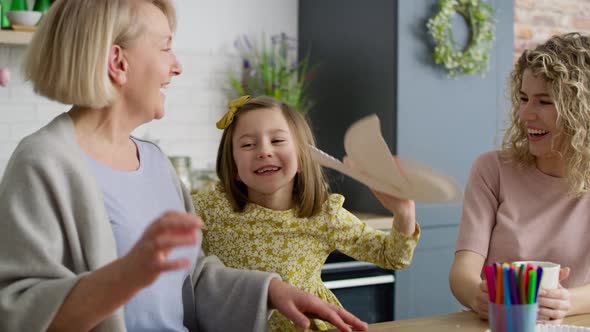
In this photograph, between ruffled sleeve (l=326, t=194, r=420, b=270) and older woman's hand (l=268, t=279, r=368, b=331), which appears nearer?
older woman's hand (l=268, t=279, r=368, b=331)

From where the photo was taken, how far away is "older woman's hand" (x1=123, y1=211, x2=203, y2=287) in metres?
1.05

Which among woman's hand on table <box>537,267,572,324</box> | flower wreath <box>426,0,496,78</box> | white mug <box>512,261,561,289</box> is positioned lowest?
woman's hand on table <box>537,267,572,324</box>

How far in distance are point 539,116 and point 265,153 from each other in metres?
0.78

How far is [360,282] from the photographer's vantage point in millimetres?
3705

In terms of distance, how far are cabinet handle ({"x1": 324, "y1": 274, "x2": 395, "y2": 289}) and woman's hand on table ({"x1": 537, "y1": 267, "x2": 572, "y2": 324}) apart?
6.10 ft

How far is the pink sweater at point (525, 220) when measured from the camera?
2.09 m

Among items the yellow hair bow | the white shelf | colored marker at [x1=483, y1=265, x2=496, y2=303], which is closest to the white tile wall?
the white shelf

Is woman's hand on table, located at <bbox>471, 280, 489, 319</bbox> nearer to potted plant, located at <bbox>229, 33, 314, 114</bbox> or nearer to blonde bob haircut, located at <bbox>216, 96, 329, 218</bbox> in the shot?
blonde bob haircut, located at <bbox>216, 96, 329, 218</bbox>

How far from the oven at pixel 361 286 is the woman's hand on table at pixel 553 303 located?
6.17ft

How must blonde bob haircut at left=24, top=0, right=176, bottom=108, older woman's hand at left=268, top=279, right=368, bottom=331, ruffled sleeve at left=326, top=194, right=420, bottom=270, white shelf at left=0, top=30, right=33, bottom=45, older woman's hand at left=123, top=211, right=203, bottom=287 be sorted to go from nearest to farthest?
older woman's hand at left=123, top=211, right=203, bottom=287, blonde bob haircut at left=24, top=0, right=176, bottom=108, older woman's hand at left=268, top=279, right=368, bottom=331, ruffled sleeve at left=326, top=194, right=420, bottom=270, white shelf at left=0, top=30, right=33, bottom=45

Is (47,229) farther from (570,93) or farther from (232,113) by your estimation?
(570,93)

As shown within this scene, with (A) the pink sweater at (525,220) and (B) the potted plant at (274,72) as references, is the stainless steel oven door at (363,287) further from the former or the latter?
(A) the pink sweater at (525,220)

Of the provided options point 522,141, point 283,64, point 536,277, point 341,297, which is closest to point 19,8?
point 283,64

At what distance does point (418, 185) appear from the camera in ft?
4.55
